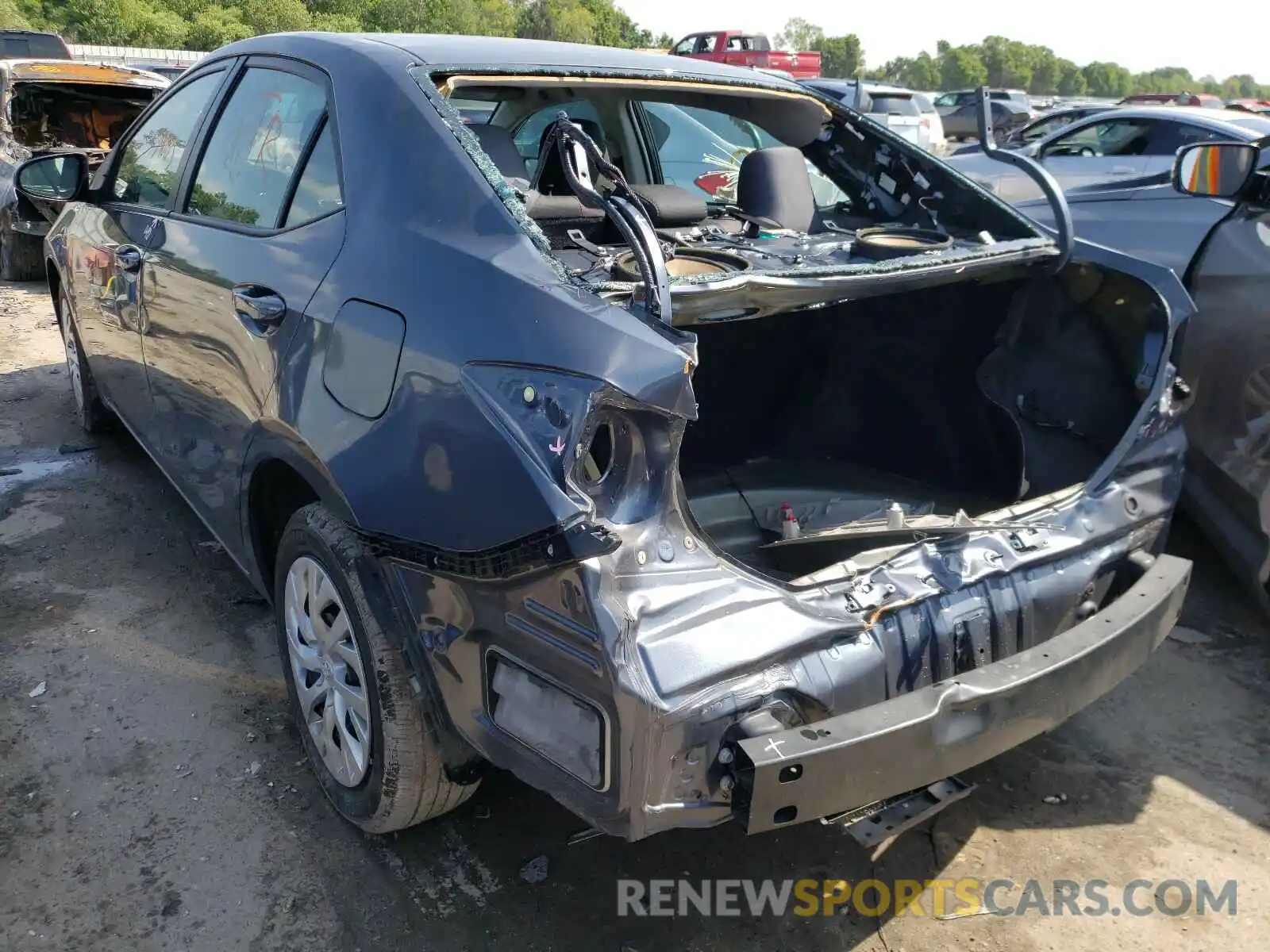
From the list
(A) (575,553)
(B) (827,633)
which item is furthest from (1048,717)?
(A) (575,553)

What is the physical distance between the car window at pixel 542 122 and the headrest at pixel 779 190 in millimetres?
816

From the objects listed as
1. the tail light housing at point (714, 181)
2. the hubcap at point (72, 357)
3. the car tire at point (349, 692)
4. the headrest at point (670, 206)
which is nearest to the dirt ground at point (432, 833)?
the car tire at point (349, 692)

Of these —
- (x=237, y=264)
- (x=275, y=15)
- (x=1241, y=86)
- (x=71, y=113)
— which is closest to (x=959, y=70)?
(x=1241, y=86)

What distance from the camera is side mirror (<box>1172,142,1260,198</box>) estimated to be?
3.39 meters

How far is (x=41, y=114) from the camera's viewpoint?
9258 mm

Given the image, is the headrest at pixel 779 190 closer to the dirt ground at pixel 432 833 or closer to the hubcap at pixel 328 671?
the dirt ground at pixel 432 833

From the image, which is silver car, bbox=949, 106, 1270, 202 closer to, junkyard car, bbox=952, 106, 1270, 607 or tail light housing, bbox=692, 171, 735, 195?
tail light housing, bbox=692, 171, 735, 195

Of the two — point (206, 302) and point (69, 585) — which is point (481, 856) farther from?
point (69, 585)

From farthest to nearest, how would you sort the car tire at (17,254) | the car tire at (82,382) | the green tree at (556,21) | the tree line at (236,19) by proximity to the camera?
the green tree at (556,21), the tree line at (236,19), the car tire at (17,254), the car tire at (82,382)

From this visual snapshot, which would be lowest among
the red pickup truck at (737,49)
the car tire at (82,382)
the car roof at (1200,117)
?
the car tire at (82,382)

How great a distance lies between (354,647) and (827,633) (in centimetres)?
106

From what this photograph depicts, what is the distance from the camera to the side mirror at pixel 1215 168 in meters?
3.39

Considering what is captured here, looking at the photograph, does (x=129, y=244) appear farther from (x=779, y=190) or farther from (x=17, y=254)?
(x=17, y=254)

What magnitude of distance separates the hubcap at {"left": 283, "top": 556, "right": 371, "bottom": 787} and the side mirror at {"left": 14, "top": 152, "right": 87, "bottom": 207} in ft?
7.68
